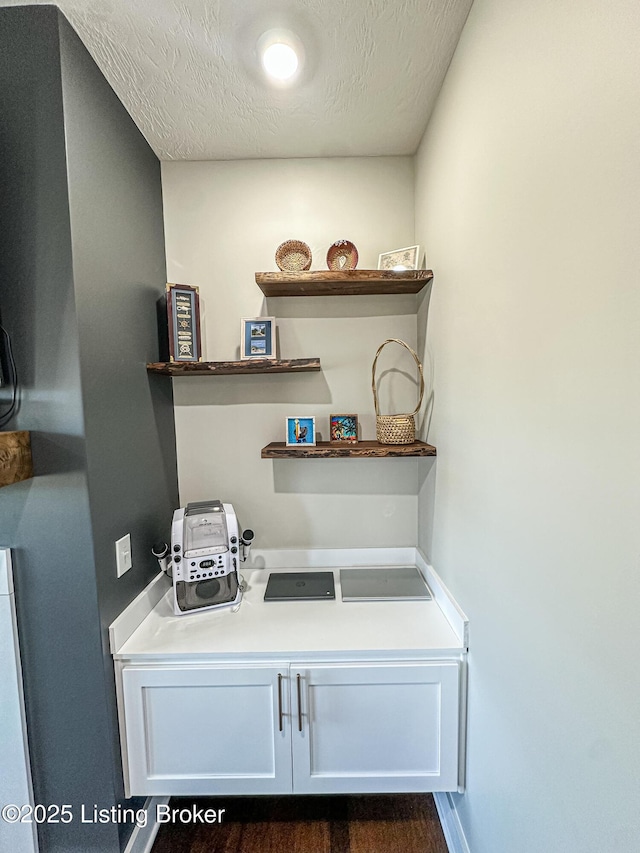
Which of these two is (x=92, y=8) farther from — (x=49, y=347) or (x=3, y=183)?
(x=49, y=347)

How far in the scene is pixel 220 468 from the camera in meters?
1.76

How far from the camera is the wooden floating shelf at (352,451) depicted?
145 cm

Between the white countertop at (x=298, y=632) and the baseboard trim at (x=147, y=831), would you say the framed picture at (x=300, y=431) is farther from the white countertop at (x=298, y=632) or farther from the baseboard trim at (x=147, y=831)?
the baseboard trim at (x=147, y=831)

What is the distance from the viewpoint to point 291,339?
5.62 feet

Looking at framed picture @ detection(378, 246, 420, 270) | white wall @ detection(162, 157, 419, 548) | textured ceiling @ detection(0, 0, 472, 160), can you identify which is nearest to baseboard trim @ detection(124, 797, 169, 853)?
white wall @ detection(162, 157, 419, 548)

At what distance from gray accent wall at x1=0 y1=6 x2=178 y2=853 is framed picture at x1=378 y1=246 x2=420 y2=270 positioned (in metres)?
1.07

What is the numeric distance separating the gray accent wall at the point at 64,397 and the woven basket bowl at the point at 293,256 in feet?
2.09

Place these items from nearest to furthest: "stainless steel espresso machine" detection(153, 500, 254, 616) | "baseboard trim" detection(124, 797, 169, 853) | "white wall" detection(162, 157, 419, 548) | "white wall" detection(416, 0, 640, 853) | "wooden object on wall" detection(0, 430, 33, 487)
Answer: "white wall" detection(416, 0, 640, 853) → "wooden object on wall" detection(0, 430, 33, 487) → "baseboard trim" detection(124, 797, 169, 853) → "stainless steel espresso machine" detection(153, 500, 254, 616) → "white wall" detection(162, 157, 419, 548)

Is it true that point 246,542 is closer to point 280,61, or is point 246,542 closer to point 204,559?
point 204,559

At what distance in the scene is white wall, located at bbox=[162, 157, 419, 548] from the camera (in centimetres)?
166

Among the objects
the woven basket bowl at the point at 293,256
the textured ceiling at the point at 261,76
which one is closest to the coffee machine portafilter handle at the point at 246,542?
the woven basket bowl at the point at 293,256

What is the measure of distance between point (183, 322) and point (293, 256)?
0.57 meters

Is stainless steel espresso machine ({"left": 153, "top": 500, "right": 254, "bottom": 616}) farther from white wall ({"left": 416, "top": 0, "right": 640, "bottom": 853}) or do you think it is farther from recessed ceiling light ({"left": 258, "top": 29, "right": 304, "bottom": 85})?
recessed ceiling light ({"left": 258, "top": 29, "right": 304, "bottom": 85})

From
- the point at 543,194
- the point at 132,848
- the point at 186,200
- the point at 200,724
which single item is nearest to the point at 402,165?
the point at 186,200
